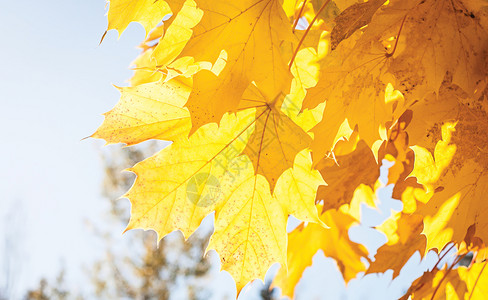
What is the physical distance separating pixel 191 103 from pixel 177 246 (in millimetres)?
9199

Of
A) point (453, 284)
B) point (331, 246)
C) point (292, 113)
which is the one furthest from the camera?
point (331, 246)

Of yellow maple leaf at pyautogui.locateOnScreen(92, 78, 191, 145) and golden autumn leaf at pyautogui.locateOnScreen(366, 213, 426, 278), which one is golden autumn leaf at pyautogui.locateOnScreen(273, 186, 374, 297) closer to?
golden autumn leaf at pyautogui.locateOnScreen(366, 213, 426, 278)

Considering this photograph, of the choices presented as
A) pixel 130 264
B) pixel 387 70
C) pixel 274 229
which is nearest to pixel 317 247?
pixel 274 229

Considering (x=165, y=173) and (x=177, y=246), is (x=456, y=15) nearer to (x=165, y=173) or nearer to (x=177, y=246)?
(x=165, y=173)

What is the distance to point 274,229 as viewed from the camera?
3.01 feet

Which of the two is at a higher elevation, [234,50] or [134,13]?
[134,13]

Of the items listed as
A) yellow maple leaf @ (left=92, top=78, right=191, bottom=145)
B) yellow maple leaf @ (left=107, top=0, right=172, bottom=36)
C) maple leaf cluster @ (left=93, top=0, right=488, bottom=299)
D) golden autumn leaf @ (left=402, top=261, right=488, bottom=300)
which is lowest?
golden autumn leaf @ (left=402, top=261, right=488, bottom=300)

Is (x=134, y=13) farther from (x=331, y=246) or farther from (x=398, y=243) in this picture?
(x=331, y=246)

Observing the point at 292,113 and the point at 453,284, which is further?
the point at 453,284

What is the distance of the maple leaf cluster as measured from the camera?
0.72 meters

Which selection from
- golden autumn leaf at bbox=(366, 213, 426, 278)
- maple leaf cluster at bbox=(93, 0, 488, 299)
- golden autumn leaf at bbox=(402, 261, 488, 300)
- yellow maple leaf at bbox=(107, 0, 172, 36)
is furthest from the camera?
golden autumn leaf at bbox=(366, 213, 426, 278)

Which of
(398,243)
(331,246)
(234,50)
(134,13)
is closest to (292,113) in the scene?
(234,50)

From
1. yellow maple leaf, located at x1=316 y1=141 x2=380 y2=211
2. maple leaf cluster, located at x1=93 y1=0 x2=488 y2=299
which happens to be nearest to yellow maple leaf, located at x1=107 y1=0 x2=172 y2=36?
maple leaf cluster, located at x1=93 y1=0 x2=488 y2=299

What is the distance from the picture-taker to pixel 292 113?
867mm
